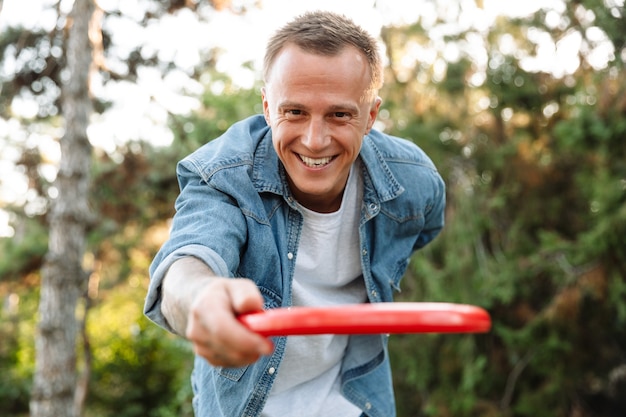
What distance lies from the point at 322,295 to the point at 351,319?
1.51 meters

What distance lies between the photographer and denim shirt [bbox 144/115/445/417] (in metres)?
2.28

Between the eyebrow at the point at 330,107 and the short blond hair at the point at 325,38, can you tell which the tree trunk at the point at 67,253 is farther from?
the eyebrow at the point at 330,107

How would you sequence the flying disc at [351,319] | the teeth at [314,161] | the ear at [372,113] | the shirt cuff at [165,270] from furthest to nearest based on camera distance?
1. the ear at [372,113]
2. the teeth at [314,161]
3. the shirt cuff at [165,270]
4. the flying disc at [351,319]

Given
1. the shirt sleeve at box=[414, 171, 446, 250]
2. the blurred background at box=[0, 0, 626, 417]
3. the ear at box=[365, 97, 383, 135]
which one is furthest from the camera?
the blurred background at box=[0, 0, 626, 417]

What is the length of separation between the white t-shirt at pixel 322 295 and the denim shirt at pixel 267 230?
2.1 inches

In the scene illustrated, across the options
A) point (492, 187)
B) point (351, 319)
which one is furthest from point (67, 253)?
point (351, 319)

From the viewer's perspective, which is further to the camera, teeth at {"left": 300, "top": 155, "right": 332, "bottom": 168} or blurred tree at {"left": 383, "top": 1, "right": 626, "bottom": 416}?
blurred tree at {"left": 383, "top": 1, "right": 626, "bottom": 416}

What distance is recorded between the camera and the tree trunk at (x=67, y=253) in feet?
29.6

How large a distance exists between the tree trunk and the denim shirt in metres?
6.52

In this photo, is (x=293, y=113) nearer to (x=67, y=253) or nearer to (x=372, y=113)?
(x=372, y=113)

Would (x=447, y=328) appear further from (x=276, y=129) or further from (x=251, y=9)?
(x=251, y=9)

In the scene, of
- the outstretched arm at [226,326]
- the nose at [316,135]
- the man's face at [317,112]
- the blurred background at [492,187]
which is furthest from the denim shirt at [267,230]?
the blurred background at [492,187]

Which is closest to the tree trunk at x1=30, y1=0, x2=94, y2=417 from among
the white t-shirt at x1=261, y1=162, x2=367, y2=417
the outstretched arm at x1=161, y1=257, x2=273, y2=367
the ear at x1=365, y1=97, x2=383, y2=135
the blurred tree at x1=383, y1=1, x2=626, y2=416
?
the blurred tree at x1=383, y1=1, x2=626, y2=416

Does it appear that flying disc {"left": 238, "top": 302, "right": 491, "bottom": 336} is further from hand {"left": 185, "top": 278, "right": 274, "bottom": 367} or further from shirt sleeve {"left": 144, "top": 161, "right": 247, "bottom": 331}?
shirt sleeve {"left": 144, "top": 161, "right": 247, "bottom": 331}
